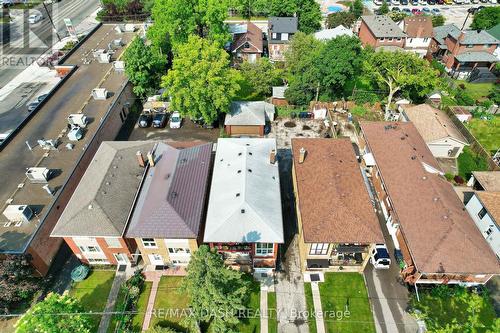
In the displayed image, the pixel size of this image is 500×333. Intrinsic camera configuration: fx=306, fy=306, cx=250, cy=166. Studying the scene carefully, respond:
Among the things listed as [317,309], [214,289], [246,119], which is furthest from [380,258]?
[246,119]

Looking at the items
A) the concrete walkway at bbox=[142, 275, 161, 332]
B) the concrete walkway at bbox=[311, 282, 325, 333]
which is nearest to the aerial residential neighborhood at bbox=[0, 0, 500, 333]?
the concrete walkway at bbox=[311, 282, 325, 333]

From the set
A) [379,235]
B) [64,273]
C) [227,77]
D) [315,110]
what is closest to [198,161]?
[227,77]

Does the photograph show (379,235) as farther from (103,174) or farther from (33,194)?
(33,194)

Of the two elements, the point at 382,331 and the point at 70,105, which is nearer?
the point at 382,331

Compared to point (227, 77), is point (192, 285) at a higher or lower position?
lower

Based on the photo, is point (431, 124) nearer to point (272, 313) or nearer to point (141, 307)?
point (272, 313)

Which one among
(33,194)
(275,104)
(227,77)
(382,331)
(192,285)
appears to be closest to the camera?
(192,285)
